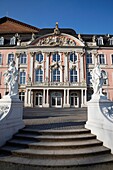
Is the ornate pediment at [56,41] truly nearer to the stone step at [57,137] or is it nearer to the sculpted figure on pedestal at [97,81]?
the sculpted figure on pedestal at [97,81]

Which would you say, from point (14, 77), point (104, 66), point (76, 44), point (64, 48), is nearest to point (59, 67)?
point (64, 48)

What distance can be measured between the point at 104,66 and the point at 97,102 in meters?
25.1

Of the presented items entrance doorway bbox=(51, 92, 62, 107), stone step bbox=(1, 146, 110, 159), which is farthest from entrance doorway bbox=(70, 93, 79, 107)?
stone step bbox=(1, 146, 110, 159)

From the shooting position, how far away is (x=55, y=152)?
399 centimetres

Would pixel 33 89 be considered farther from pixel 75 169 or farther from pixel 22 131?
pixel 75 169

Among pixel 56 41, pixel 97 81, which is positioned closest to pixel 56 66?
pixel 56 41

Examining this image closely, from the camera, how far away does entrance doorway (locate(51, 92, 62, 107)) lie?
26.7 metres

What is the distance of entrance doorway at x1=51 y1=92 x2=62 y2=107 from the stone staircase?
70.8 feet

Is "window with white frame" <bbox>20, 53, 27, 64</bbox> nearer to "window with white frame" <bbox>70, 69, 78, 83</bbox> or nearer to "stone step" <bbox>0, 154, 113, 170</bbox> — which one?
"window with white frame" <bbox>70, 69, 78, 83</bbox>

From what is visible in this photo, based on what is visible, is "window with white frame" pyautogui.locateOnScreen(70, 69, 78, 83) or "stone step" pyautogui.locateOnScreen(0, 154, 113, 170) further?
"window with white frame" pyautogui.locateOnScreen(70, 69, 78, 83)

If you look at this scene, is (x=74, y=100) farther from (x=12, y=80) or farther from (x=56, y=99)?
(x=12, y=80)

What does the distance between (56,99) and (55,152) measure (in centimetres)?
2272

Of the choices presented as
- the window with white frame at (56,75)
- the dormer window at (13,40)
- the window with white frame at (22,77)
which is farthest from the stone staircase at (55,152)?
the dormer window at (13,40)

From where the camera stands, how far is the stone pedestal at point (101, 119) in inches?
171
